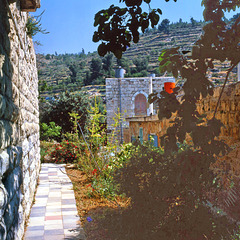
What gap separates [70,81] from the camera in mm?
42750

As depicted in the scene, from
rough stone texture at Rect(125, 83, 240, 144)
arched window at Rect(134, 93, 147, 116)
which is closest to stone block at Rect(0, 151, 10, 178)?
rough stone texture at Rect(125, 83, 240, 144)

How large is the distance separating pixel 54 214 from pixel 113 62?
42.8 metres

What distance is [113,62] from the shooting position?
4569 cm

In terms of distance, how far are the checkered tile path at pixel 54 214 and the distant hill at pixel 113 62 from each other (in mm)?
31530

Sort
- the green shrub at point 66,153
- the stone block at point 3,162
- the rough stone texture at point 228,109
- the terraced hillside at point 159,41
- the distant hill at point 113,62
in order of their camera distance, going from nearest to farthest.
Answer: the stone block at point 3,162 → the rough stone texture at point 228,109 → the green shrub at point 66,153 → the distant hill at point 113,62 → the terraced hillside at point 159,41

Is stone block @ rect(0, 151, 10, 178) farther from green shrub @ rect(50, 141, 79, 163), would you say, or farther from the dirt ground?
green shrub @ rect(50, 141, 79, 163)

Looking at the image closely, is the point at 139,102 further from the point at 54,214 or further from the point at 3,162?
the point at 3,162

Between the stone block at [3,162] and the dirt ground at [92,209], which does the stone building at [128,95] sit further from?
the stone block at [3,162]

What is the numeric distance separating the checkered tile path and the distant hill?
103 ft

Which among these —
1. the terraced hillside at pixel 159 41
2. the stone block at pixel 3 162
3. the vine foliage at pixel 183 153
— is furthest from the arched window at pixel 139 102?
the terraced hillside at pixel 159 41

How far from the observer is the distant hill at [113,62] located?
140 feet

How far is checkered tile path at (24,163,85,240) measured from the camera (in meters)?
3.30

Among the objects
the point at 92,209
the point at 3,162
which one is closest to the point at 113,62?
the point at 92,209

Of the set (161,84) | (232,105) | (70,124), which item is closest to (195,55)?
(232,105)
